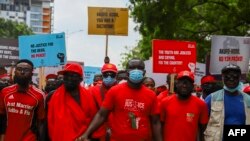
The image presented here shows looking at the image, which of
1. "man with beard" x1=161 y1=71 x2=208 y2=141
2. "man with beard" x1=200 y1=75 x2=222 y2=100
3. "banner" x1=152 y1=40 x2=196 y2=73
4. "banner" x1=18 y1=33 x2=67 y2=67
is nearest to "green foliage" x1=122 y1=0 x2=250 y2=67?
"banner" x1=18 y1=33 x2=67 y2=67

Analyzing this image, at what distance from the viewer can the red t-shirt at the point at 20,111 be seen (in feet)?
29.3

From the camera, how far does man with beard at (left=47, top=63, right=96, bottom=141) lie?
8.51 meters

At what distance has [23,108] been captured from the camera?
29.3ft

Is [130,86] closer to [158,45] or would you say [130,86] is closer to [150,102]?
[150,102]

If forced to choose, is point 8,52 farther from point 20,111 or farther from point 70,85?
point 70,85

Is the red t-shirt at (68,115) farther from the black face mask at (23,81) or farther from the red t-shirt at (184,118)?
the red t-shirt at (184,118)

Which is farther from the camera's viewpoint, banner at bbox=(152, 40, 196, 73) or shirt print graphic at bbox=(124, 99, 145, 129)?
banner at bbox=(152, 40, 196, 73)

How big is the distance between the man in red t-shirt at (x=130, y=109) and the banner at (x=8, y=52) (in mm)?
11762

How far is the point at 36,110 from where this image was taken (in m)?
9.02

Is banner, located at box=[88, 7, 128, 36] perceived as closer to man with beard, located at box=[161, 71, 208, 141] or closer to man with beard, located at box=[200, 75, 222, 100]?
man with beard, located at box=[200, 75, 222, 100]

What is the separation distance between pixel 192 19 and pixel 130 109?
78.1 ft

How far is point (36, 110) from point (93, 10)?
487 inches

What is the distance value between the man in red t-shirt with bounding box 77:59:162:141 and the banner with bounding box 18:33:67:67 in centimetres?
787

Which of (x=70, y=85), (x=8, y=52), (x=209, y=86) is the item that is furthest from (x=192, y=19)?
(x=70, y=85)
